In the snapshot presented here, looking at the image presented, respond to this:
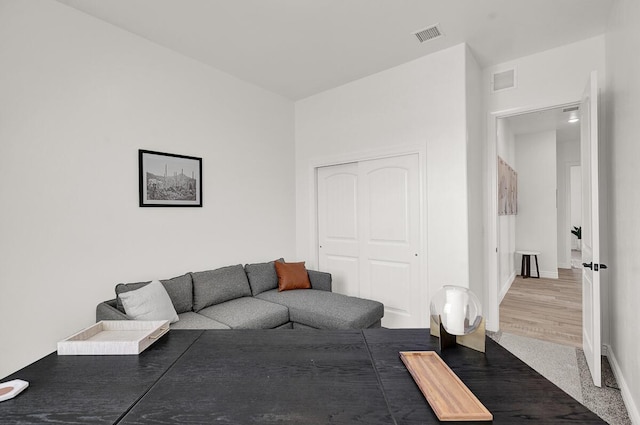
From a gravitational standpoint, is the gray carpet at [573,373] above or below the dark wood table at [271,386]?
below

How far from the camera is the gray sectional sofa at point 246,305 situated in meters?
2.62

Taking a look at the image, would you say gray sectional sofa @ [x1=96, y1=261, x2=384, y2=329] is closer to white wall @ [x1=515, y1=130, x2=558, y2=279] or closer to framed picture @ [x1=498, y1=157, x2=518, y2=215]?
framed picture @ [x1=498, y1=157, x2=518, y2=215]

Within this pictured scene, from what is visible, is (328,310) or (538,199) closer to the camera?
(328,310)

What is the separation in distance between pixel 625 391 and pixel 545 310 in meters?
2.21

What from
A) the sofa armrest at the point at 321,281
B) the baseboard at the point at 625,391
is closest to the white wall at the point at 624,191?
the baseboard at the point at 625,391

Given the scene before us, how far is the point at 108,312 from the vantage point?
7.59 feet

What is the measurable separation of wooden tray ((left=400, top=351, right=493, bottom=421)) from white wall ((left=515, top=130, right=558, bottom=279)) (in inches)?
250

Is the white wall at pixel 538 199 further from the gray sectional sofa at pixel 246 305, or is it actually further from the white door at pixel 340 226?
the gray sectional sofa at pixel 246 305

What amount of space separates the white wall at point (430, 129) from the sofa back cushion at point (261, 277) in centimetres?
156

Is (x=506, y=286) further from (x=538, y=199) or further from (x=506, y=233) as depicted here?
(x=538, y=199)

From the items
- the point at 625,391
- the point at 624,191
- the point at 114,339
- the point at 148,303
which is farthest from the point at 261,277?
the point at 624,191

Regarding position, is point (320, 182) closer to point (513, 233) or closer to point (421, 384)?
point (421, 384)

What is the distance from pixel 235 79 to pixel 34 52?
1.82 meters

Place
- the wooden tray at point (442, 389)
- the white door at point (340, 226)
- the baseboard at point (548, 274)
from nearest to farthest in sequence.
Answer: the wooden tray at point (442, 389) < the white door at point (340, 226) < the baseboard at point (548, 274)
